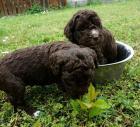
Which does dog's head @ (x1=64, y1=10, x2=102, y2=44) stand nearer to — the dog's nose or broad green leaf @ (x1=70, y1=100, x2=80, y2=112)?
the dog's nose

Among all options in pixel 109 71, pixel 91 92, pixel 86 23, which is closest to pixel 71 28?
pixel 86 23

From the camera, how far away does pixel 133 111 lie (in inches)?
145

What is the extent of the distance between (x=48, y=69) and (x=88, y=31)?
682mm

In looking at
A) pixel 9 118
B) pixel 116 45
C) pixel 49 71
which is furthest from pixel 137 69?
pixel 9 118

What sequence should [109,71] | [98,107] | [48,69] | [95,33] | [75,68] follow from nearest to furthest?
[75,68], [98,107], [48,69], [95,33], [109,71]

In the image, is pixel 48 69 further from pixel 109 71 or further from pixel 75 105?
pixel 109 71

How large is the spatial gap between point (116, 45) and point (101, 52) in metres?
0.44

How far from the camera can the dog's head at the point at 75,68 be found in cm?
329

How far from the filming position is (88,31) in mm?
4023

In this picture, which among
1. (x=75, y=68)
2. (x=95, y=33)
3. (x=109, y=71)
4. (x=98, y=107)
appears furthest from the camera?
(x=109, y=71)

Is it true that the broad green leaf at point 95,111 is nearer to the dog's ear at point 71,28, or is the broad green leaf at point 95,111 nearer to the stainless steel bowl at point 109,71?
the stainless steel bowl at point 109,71

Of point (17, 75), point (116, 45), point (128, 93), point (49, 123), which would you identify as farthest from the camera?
point (116, 45)

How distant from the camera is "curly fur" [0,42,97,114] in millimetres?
3320

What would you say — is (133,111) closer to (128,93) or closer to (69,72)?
(128,93)
